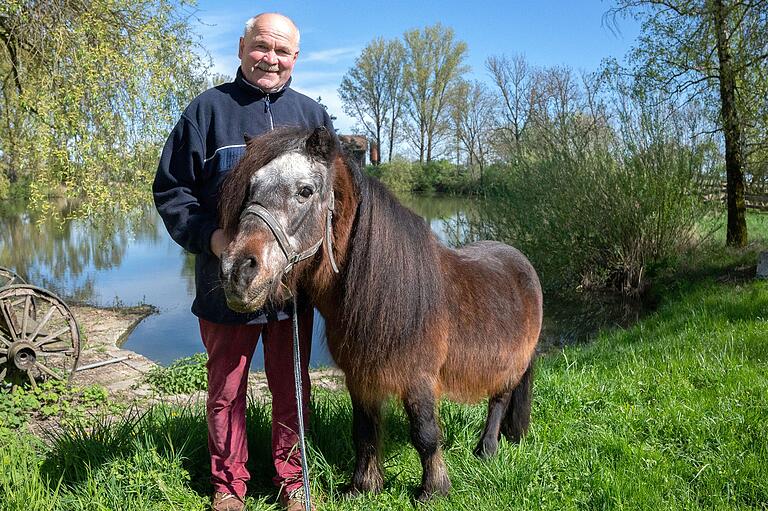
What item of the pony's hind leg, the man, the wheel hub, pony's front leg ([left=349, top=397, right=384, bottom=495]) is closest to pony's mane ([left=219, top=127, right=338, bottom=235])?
the man

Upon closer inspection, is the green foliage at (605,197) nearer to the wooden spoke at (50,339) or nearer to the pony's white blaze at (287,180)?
the wooden spoke at (50,339)

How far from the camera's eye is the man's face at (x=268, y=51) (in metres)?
2.60

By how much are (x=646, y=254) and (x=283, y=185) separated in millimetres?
11016

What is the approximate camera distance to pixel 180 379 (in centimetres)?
639

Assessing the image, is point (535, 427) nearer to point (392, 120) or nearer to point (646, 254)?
point (646, 254)

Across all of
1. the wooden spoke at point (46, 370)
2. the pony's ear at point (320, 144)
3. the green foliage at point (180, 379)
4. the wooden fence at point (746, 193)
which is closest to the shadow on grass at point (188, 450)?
the pony's ear at point (320, 144)

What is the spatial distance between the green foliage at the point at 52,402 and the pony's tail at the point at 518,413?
411cm

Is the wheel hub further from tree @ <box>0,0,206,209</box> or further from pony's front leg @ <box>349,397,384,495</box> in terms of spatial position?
pony's front leg @ <box>349,397,384,495</box>

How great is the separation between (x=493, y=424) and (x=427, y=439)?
830mm

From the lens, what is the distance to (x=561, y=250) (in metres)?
11.6

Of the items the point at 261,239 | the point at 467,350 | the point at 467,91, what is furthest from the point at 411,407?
the point at 467,91

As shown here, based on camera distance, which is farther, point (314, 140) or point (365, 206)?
point (365, 206)

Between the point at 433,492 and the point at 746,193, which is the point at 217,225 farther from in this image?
the point at 746,193

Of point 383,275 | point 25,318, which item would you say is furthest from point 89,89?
point 383,275
